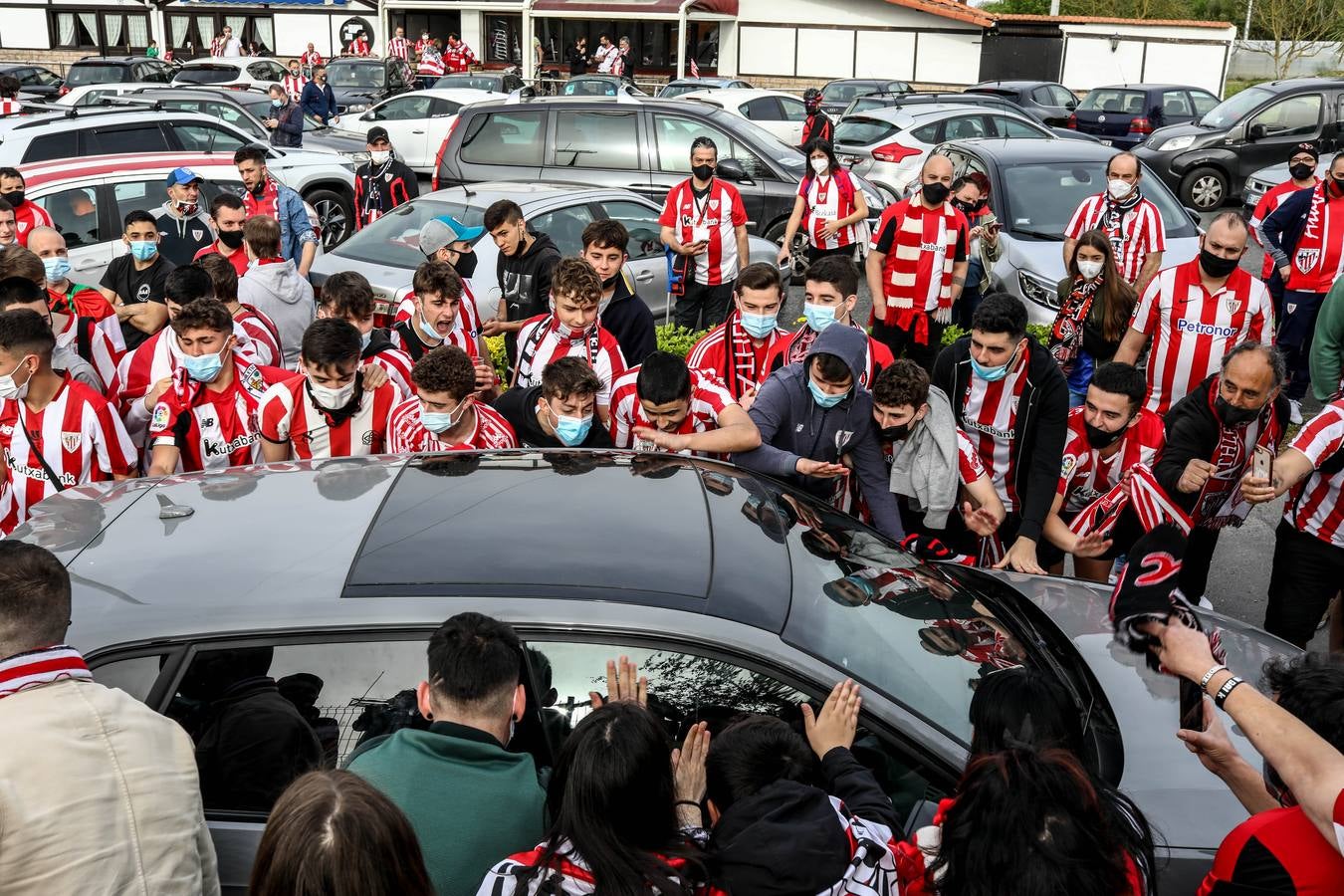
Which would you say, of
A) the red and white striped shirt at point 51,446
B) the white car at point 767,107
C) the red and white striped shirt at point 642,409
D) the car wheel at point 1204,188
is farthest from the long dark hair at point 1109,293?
the white car at point 767,107

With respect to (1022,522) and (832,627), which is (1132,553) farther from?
(832,627)

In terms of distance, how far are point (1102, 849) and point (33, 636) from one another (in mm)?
2408

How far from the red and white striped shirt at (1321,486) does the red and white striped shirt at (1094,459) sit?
0.63m

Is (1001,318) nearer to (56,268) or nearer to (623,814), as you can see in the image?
(623,814)

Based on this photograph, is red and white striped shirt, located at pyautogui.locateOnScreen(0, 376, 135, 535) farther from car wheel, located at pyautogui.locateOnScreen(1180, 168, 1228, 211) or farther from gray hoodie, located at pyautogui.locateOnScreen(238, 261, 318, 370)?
car wheel, located at pyautogui.locateOnScreen(1180, 168, 1228, 211)

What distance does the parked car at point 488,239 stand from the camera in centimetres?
845

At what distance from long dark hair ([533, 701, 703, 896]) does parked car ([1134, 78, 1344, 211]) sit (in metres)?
18.2

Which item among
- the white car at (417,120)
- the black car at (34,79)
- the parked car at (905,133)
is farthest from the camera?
the black car at (34,79)

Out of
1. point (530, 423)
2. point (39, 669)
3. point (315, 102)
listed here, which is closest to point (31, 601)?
point (39, 669)

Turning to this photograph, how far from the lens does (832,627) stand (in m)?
3.26


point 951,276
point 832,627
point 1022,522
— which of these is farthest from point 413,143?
point 832,627

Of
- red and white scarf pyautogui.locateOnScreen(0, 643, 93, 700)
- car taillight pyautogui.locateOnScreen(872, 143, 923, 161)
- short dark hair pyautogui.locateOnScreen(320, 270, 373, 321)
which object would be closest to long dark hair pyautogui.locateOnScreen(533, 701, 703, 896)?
red and white scarf pyautogui.locateOnScreen(0, 643, 93, 700)

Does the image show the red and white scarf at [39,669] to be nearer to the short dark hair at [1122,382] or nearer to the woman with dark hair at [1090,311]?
the short dark hair at [1122,382]

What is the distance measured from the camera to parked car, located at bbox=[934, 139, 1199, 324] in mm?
9570
